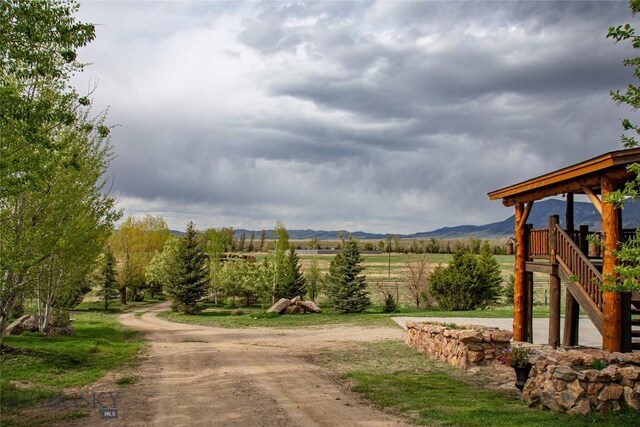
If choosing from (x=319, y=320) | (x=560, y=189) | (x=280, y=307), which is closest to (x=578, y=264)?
(x=560, y=189)

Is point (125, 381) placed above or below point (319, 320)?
above

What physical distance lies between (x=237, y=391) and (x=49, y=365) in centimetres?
641

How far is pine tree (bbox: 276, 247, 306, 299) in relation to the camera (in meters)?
42.5

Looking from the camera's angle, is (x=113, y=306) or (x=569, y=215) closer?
(x=569, y=215)

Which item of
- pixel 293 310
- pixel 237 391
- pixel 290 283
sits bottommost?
pixel 293 310

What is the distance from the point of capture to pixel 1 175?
31.5 ft

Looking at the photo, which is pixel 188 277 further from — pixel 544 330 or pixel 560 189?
pixel 560 189

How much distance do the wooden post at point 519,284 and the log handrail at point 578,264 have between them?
2.24 meters

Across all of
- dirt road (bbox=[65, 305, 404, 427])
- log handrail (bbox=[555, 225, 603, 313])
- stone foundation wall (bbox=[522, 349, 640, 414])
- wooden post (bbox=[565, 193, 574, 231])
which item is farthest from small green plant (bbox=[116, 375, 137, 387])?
wooden post (bbox=[565, 193, 574, 231])

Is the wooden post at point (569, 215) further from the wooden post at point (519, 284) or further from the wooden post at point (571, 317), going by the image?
the wooden post at point (519, 284)

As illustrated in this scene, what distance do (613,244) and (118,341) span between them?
18.3 meters

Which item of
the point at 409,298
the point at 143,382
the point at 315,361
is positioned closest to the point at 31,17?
the point at 143,382

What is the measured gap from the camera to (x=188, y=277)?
4003 cm

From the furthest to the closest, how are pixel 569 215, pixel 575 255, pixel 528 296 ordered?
pixel 569 215, pixel 528 296, pixel 575 255
